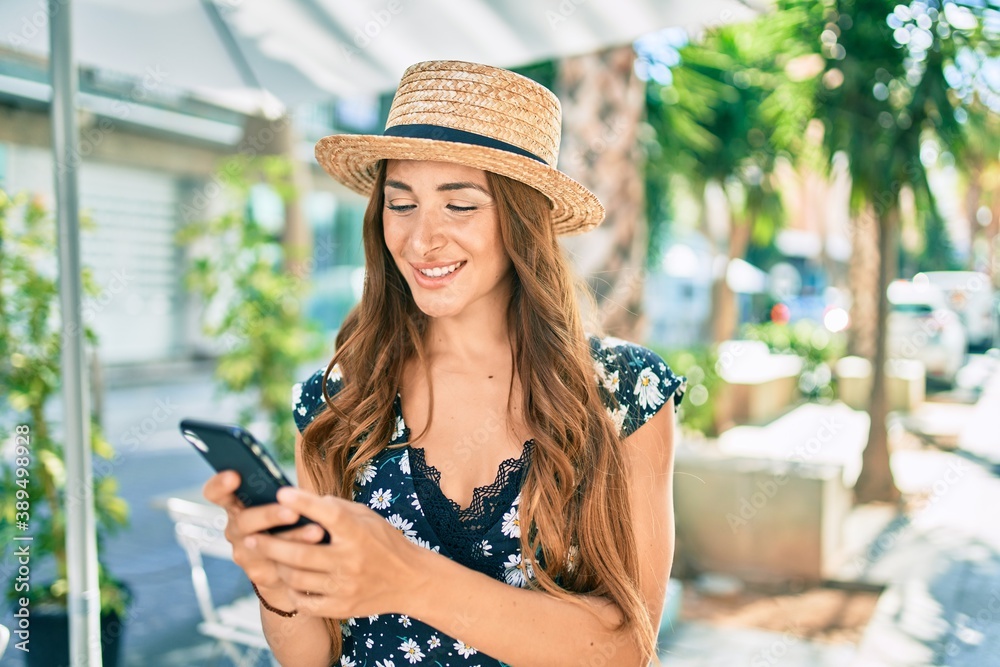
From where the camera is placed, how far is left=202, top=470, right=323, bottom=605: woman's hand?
3.57 ft

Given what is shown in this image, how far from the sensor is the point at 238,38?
339 cm

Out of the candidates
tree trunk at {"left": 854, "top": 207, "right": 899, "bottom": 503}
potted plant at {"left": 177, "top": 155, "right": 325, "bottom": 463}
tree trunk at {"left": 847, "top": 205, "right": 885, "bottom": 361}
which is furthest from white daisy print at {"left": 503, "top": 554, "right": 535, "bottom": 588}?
tree trunk at {"left": 847, "top": 205, "right": 885, "bottom": 361}

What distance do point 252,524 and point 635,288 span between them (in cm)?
400

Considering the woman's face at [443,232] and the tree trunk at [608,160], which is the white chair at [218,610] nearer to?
the woman's face at [443,232]

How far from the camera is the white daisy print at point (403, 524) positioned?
1.62 metres

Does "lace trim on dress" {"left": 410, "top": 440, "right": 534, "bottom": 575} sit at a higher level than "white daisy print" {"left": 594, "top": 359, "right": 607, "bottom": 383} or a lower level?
lower

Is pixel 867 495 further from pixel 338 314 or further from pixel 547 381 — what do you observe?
pixel 338 314

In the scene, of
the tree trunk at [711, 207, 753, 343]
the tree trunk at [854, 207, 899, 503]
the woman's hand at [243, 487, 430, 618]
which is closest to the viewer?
the woman's hand at [243, 487, 430, 618]

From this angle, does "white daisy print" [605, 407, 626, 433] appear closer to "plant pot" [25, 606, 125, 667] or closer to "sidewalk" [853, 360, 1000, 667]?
"sidewalk" [853, 360, 1000, 667]

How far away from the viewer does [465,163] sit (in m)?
1.64

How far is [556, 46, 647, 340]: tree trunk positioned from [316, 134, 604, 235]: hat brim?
8.77 ft

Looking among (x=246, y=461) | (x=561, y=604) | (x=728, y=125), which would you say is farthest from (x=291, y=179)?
(x=246, y=461)

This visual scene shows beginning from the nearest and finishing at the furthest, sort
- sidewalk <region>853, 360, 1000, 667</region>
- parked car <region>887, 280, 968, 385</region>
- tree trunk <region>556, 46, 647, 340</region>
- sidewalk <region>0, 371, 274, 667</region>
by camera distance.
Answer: sidewalk <region>853, 360, 1000, 667</region> → sidewalk <region>0, 371, 274, 667</region> → tree trunk <region>556, 46, 647, 340</region> → parked car <region>887, 280, 968, 385</region>

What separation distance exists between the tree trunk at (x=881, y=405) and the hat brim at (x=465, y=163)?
231 inches
